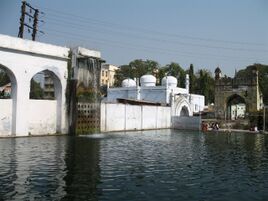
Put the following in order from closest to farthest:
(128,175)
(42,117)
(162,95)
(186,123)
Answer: (128,175), (42,117), (186,123), (162,95)

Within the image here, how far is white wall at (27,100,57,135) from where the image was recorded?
2964cm

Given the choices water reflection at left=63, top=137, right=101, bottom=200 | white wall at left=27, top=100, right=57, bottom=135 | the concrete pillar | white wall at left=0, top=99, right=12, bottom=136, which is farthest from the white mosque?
water reflection at left=63, top=137, right=101, bottom=200

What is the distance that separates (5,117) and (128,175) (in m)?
16.7

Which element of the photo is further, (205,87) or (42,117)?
(205,87)

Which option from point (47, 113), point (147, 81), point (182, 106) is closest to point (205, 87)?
point (147, 81)

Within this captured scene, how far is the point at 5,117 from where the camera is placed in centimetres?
2778

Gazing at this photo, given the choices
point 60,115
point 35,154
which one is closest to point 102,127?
point 60,115

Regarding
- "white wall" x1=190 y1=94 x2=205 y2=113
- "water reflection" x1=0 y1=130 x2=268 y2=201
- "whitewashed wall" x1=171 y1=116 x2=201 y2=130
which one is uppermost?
"white wall" x1=190 y1=94 x2=205 y2=113

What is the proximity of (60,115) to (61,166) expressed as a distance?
1718 centimetres

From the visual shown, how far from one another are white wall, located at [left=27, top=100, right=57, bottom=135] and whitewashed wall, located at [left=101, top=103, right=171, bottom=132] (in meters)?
6.45

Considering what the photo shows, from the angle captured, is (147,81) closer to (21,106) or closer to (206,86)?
(206,86)

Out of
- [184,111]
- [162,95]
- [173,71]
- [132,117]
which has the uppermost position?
[173,71]

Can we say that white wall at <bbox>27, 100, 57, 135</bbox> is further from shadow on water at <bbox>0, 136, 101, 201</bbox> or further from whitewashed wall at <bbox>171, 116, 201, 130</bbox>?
whitewashed wall at <bbox>171, 116, 201, 130</bbox>

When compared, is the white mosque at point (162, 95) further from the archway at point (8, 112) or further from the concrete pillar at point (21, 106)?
the archway at point (8, 112)
